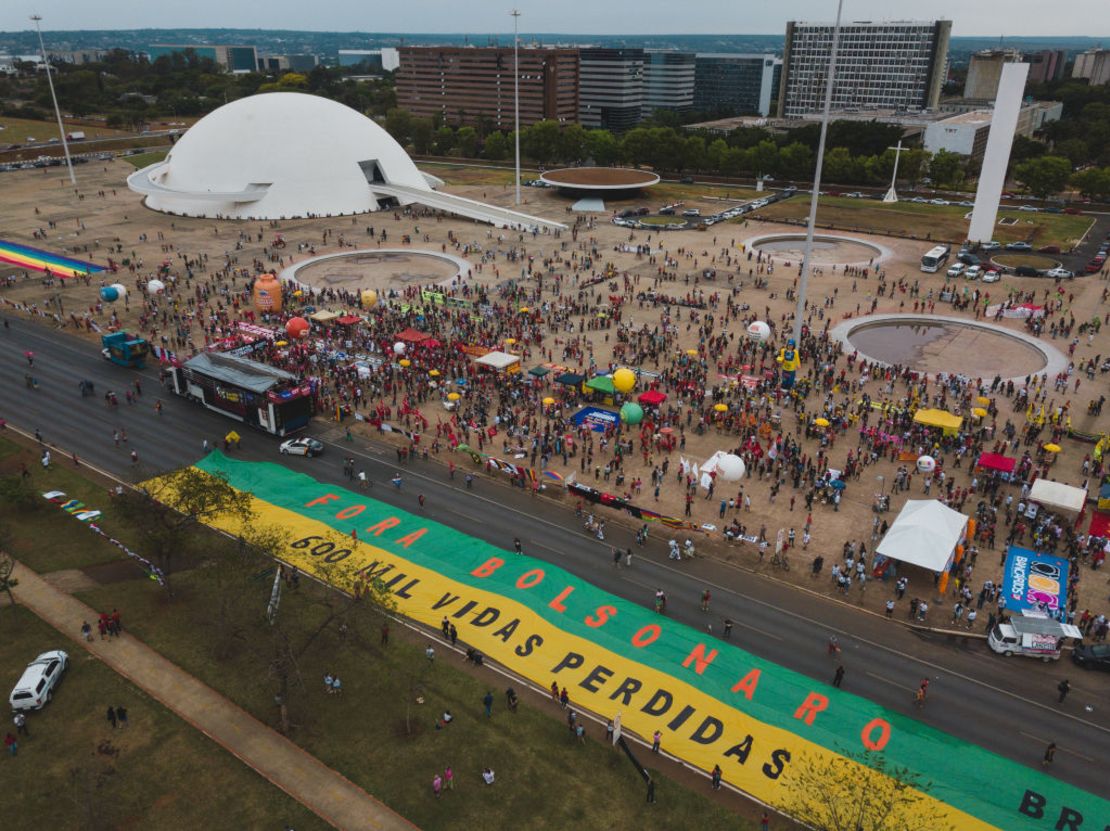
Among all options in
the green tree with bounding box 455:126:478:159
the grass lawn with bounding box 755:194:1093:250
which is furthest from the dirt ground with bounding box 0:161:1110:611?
the green tree with bounding box 455:126:478:159

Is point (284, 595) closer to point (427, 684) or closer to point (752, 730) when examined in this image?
point (427, 684)

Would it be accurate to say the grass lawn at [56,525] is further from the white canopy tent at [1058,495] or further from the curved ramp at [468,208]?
the curved ramp at [468,208]

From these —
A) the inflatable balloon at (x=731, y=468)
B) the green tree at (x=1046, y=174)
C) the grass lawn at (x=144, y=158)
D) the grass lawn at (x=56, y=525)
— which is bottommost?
the grass lawn at (x=56, y=525)

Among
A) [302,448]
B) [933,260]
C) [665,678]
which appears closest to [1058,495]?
[665,678]

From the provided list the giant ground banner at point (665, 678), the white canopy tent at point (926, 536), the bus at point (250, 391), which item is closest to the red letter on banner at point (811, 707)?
the giant ground banner at point (665, 678)

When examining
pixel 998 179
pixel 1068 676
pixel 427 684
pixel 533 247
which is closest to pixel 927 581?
pixel 1068 676

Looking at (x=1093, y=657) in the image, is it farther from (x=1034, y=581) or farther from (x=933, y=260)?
(x=933, y=260)
